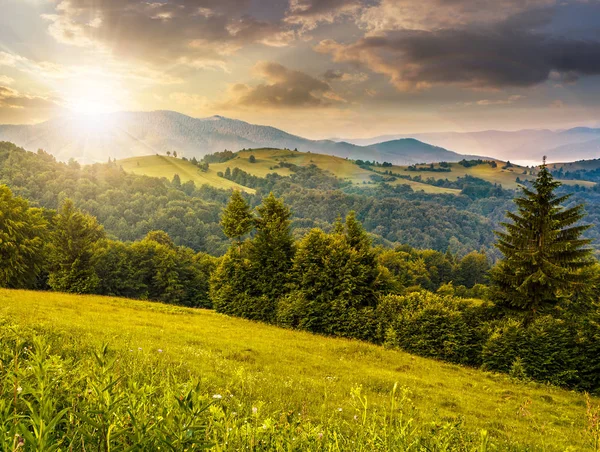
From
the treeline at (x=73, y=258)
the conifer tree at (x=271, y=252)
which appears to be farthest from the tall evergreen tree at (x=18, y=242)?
the conifer tree at (x=271, y=252)

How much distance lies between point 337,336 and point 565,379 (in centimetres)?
1907

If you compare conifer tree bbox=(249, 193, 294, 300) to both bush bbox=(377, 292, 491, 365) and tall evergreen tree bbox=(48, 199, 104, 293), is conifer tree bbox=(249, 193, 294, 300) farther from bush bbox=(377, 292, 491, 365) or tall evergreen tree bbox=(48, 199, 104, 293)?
tall evergreen tree bbox=(48, 199, 104, 293)

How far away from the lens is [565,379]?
2427cm

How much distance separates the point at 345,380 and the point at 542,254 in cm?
2550

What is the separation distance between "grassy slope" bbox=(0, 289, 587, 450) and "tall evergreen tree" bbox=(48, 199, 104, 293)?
91.0ft

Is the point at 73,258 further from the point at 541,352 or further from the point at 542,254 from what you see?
the point at 542,254

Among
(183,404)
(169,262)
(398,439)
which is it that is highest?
(183,404)

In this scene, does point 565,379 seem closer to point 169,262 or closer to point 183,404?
point 183,404

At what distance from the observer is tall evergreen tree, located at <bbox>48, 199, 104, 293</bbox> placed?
1945 inches

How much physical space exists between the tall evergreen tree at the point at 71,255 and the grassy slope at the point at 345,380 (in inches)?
1092

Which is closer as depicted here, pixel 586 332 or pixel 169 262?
pixel 586 332

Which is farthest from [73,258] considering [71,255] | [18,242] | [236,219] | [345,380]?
[345,380]

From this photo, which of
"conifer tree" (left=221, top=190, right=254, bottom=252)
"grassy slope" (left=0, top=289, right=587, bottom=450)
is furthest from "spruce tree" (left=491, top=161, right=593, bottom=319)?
"conifer tree" (left=221, top=190, right=254, bottom=252)

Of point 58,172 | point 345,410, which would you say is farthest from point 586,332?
point 58,172
